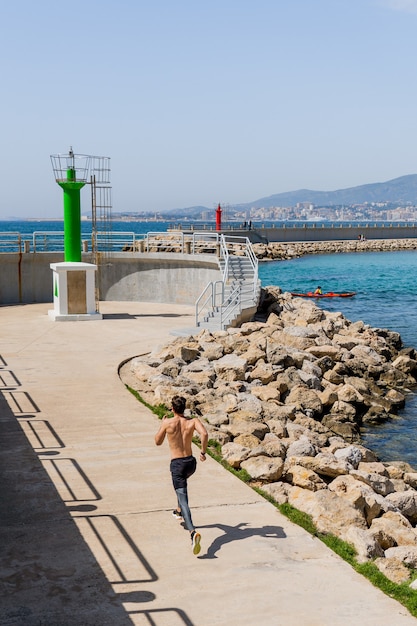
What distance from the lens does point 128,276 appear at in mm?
30547

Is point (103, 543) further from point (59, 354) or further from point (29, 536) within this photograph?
point (59, 354)

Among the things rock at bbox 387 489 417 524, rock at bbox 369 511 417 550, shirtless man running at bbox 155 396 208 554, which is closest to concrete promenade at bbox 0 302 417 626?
shirtless man running at bbox 155 396 208 554

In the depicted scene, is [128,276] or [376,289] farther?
[376,289]

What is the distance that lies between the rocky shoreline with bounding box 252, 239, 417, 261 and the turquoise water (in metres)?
1.78

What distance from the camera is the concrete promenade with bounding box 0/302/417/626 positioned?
7223 millimetres

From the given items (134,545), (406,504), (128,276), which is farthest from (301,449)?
(128,276)

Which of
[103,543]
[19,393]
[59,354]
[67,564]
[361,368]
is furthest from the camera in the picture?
[361,368]

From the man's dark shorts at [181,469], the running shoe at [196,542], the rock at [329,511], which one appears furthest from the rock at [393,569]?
the man's dark shorts at [181,469]

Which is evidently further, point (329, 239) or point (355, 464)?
point (329, 239)

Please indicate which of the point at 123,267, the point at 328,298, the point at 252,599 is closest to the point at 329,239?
the point at 328,298

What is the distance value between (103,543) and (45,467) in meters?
2.61

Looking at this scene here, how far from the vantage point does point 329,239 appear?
362 feet

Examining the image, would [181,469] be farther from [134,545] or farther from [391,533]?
[391,533]

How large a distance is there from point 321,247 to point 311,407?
3417 inches
